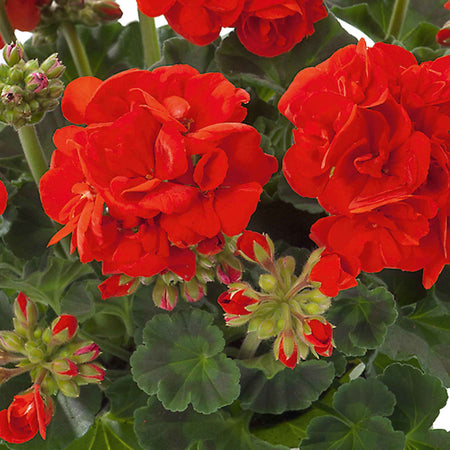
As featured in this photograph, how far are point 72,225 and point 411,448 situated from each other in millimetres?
547

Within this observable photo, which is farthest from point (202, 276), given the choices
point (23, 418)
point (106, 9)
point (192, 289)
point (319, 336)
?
point (106, 9)

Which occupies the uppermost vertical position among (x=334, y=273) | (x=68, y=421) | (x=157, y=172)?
(x=157, y=172)

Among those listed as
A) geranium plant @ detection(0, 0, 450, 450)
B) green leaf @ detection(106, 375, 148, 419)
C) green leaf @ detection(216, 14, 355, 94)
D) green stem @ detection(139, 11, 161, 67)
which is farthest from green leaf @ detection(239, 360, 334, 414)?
green stem @ detection(139, 11, 161, 67)

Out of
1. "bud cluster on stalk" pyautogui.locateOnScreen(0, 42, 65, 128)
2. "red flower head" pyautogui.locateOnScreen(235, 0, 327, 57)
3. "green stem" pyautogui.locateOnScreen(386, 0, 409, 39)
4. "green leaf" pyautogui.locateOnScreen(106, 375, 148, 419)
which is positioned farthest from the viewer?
"green stem" pyautogui.locateOnScreen(386, 0, 409, 39)

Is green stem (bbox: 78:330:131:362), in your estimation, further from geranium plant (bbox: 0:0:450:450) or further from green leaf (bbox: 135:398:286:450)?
green leaf (bbox: 135:398:286:450)

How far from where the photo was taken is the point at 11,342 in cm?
66

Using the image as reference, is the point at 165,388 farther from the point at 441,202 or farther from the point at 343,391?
the point at 441,202

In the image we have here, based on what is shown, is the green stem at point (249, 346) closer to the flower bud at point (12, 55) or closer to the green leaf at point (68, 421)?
the green leaf at point (68, 421)

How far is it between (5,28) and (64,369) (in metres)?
0.39

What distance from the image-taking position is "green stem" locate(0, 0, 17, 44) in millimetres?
716

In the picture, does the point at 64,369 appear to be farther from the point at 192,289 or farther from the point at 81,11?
the point at 81,11

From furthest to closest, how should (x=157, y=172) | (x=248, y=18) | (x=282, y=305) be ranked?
1. (x=248, y=18)
2. (x=282, y=305)
3. (x=157, y=172)

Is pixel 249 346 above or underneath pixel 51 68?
underneath

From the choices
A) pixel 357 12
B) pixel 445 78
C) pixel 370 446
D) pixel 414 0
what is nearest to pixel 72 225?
pixel 445 78
